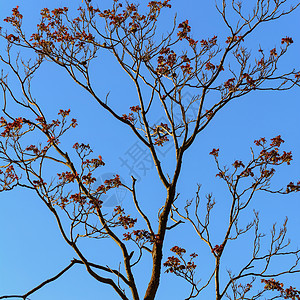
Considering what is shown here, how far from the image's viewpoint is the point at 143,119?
5.61 metres

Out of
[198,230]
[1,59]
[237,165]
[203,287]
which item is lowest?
[203,287]

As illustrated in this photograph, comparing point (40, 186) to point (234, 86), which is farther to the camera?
point (234, 86)

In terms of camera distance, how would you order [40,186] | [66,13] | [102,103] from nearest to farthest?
[40,186] < [102,103] < [66,13]

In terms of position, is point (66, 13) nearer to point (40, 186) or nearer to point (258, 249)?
point (40, 186)

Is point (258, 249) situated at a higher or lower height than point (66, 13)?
lower

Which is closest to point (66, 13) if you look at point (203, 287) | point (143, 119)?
point (143, 119)

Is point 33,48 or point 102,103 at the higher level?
point 33,48

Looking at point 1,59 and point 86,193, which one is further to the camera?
point 1,59

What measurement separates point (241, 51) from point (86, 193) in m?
3.01

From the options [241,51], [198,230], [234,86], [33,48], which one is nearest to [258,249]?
[198,230]

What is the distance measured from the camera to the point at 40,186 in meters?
4.66

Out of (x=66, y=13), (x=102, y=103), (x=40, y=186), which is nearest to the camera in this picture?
(x=40, y=186)

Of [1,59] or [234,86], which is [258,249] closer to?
[234,86]

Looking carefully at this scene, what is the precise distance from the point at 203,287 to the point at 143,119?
2.45m
